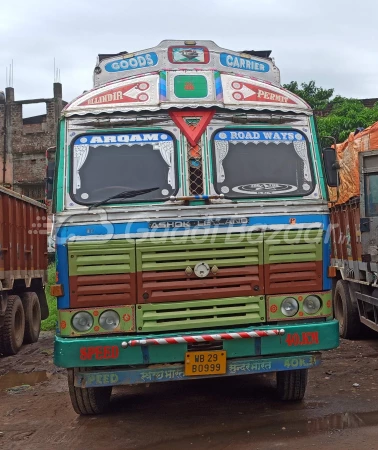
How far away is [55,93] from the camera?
86.7ft

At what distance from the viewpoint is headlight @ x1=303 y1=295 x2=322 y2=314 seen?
485cm

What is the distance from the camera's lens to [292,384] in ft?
17.9

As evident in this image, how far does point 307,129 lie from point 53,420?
3405 millimetres

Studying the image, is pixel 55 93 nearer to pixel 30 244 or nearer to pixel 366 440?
pixel 30 244

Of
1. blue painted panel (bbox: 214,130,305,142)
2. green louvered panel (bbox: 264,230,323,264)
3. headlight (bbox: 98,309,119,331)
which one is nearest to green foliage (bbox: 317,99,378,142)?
blue painted panel (bbox: 214,130,305,142)

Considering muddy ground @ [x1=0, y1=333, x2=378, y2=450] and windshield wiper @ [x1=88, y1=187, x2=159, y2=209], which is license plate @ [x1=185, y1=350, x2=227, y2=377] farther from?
windshield wiper @ [x1=88, y1=187, x2=159, y2=209]

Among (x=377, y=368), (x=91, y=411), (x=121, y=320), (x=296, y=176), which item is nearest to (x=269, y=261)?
(x=296, y=176)

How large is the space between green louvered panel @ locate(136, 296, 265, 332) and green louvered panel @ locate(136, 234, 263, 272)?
0.29 meters

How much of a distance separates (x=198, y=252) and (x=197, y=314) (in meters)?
0.48

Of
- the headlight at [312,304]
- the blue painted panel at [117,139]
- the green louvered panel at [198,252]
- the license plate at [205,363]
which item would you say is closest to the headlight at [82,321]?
the green louvered panel at [198,252]

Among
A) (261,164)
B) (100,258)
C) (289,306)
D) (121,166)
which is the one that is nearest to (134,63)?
Answer: (121,166)

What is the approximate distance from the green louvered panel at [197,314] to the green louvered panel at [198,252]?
0.94ft

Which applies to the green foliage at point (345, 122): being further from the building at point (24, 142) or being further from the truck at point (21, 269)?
the building at point (24, 142)

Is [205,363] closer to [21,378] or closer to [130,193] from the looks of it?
[130,193]
